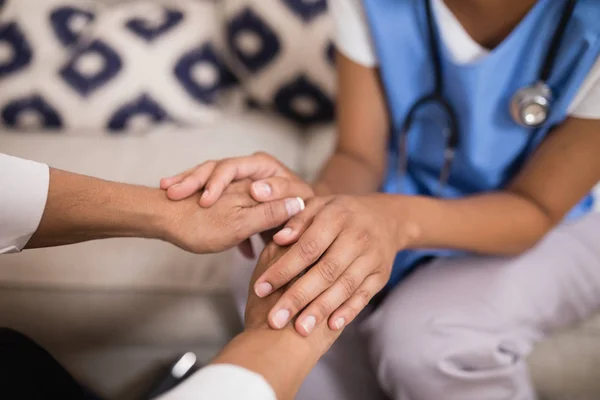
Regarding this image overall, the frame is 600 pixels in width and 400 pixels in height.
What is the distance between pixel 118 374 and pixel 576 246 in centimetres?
85

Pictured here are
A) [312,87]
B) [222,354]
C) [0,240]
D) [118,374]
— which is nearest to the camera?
[222,354]

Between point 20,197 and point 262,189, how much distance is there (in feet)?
1.02

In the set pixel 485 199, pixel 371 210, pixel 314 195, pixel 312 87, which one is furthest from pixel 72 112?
pixel 485 199

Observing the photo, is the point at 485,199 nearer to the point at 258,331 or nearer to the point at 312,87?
the point at 258,331

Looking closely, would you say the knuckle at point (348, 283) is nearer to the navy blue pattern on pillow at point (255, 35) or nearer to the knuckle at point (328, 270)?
the knuckle at point (328, 270)

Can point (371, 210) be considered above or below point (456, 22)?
below

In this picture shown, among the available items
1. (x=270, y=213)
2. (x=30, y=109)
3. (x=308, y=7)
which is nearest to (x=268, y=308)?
(x=270, y=213)

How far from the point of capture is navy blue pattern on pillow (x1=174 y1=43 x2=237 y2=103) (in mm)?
1245

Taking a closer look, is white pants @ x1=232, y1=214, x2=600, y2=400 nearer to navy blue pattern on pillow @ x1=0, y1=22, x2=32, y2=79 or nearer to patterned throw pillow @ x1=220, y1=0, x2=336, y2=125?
patterned throw pillow @ x1=220, y1=0, x2=336, y2=125

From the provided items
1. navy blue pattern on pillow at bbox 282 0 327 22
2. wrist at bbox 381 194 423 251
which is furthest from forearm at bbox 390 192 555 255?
navy blue pattern on pillow at bbox 282 0 327 22

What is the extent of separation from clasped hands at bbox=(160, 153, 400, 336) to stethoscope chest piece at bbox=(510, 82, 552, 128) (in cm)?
23

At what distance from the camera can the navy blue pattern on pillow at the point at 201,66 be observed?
1.25m

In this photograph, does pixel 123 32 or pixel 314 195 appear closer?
pixel 314 195

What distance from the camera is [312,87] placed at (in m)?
1.23
